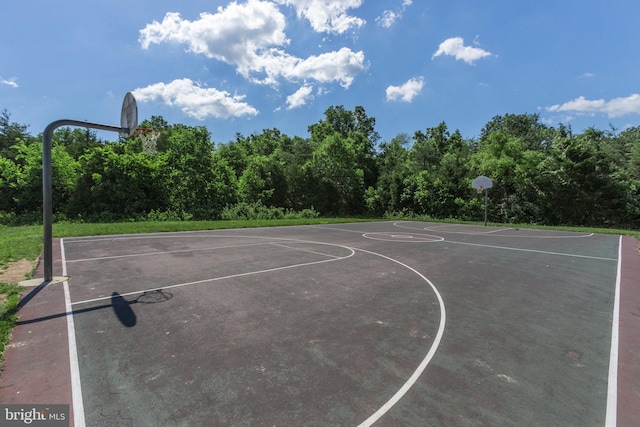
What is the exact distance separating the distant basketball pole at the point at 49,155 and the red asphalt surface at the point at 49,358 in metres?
0.92

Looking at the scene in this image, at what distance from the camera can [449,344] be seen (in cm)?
420

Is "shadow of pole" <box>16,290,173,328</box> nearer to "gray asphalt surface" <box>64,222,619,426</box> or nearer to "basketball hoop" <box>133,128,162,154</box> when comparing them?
"gray asphalt surface" <box>64,222,619,426</box>

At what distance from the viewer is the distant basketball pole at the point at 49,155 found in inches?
261

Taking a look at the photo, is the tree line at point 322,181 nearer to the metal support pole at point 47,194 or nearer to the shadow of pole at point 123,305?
the metal support pole at point 47,194

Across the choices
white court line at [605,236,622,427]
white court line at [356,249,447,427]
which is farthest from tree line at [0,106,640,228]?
white court line at [605,236,622,427]

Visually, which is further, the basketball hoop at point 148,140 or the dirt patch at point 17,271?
the basketball hoop at point 148,140

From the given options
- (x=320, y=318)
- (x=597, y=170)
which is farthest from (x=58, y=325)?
(x=597, y=170)

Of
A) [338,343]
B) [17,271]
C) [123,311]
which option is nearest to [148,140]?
[17,271]

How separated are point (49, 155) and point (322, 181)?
86.1 feet

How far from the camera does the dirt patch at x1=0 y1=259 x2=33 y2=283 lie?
262 inches

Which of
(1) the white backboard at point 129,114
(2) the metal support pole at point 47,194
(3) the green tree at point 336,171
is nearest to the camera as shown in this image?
(2) the metal support pole at point 47,194

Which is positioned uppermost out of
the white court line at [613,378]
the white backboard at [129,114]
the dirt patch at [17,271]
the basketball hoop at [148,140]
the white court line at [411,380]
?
the basketball hoop at [148,140]

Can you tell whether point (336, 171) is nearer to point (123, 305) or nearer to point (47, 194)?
point (47, 194)

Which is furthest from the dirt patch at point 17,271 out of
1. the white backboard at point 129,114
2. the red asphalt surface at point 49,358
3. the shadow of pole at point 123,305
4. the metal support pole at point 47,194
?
the white backboard at point 129,114
